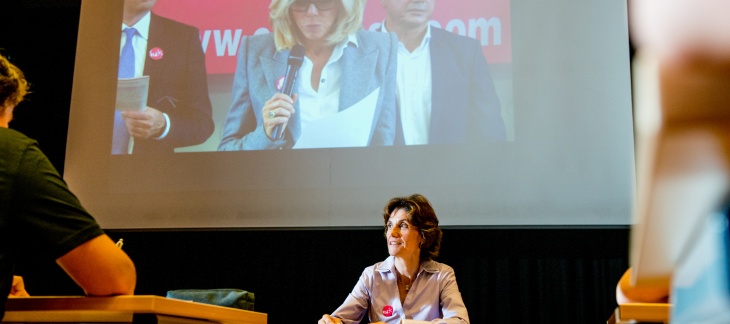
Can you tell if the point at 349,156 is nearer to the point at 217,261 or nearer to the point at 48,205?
the point at 217,261

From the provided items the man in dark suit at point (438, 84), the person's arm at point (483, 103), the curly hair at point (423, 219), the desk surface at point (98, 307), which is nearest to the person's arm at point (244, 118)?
the man in dark suit at point (438, 84)

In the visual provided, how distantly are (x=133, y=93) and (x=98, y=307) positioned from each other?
2.72m

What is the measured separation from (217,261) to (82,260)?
255cm

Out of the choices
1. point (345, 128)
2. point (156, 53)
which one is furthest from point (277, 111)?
point (156, 53)

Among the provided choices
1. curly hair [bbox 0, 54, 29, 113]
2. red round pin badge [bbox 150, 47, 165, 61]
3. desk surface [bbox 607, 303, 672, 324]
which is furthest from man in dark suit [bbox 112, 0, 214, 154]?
desk surface [bbox 607, 303, 672, 324]

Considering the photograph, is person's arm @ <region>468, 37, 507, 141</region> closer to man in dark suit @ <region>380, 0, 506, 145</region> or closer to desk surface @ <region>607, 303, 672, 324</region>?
man in dark suit @ <region>380, 0, 506, 145</region>

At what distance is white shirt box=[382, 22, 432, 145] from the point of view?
3.44m

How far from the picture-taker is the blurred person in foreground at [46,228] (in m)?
1.27

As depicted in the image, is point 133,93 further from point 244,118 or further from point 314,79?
point 314,79

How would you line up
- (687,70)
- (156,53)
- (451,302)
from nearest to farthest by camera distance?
(687,70)
(451,302)
(156,53)

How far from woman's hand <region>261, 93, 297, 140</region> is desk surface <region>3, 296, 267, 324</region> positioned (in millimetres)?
2245

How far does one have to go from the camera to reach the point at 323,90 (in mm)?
3578

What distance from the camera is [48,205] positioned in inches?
50.5

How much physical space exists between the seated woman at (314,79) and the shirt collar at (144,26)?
585 mm
